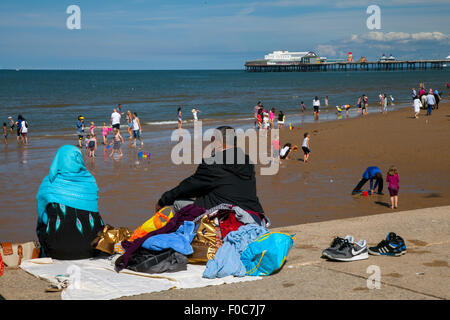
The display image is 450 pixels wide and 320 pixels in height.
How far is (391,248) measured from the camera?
545cm

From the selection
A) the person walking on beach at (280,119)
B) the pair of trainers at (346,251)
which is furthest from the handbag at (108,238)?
the person walking on beach at (280,119)

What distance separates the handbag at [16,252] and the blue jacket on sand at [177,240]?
146cm

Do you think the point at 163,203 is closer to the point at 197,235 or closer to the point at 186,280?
the point at 197,235

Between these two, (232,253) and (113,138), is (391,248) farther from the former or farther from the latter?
(113,138)

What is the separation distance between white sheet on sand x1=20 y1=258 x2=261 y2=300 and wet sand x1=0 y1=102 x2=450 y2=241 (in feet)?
15.3

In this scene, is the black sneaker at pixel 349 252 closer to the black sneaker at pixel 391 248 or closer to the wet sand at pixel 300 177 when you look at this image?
the black sneaker at pixel 391 248

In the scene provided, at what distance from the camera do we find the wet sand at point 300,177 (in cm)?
1106

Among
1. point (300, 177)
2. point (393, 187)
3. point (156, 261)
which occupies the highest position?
point (156, 261)

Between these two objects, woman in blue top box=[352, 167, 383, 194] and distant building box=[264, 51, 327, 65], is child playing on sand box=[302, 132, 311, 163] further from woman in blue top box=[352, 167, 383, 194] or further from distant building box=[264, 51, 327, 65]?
distant building box=[264, 51, 327, 65]

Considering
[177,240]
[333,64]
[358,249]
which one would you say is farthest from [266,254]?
[333,64]

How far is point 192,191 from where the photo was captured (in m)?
5.63

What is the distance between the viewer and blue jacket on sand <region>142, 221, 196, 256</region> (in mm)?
5148

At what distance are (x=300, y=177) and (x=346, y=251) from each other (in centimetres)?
934
